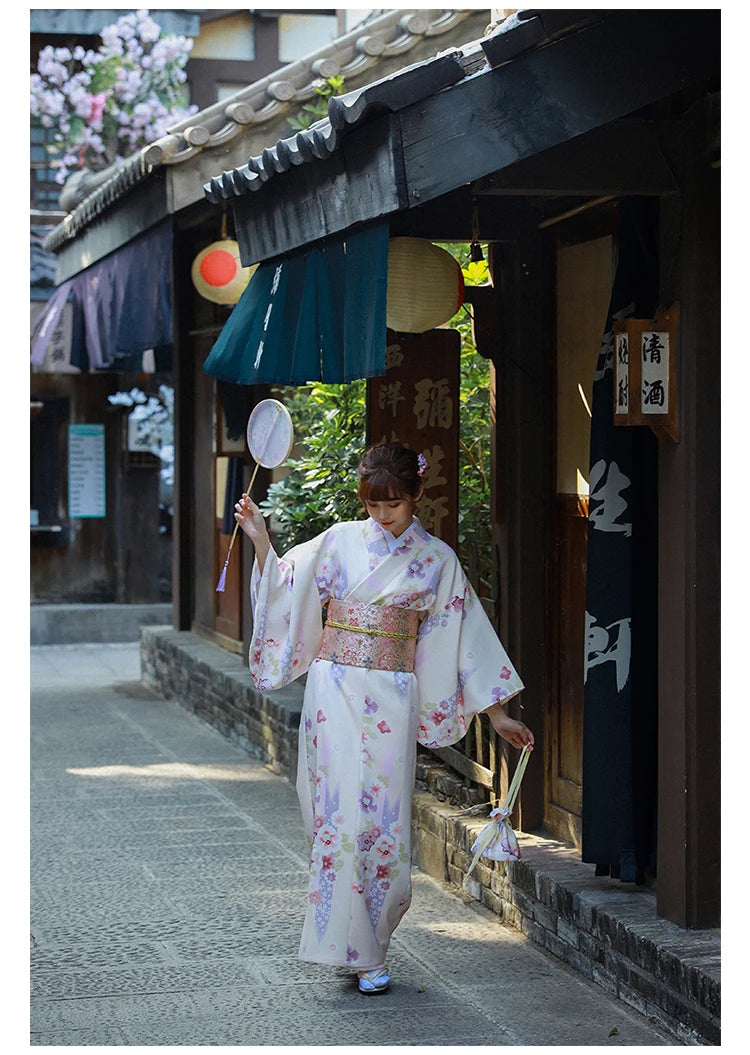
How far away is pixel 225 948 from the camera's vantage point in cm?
630

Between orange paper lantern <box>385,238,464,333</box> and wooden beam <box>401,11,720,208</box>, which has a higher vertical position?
wooden beam <box>401,11,720,208</box>

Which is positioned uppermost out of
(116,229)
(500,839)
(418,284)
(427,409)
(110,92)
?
(110,92)

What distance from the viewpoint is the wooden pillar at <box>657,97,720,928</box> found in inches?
206

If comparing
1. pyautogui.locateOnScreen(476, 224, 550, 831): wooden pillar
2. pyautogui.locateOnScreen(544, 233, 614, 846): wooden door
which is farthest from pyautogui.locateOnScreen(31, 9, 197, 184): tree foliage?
pyautogui.locateOnScreen(544, 233, 614, 846): wooden door

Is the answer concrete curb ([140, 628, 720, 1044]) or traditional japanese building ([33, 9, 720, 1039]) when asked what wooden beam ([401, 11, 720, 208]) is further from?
concrete curb ([140, 628, 720, 1044])

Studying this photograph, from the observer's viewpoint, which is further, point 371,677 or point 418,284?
point 418,284

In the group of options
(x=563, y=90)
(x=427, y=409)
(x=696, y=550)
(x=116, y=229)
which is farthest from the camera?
(x=116, y=229)

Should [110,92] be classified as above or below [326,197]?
above

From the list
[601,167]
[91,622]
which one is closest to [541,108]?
[601,167]

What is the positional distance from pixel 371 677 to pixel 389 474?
78cm

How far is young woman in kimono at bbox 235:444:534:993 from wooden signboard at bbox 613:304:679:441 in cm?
91

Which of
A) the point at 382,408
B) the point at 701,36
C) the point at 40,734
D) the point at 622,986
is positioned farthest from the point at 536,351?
the point at 40,734

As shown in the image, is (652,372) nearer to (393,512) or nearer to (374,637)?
(393,512)

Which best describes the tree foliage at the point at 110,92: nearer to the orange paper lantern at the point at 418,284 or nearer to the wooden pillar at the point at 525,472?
the wooden pillar at the point at 525,472
